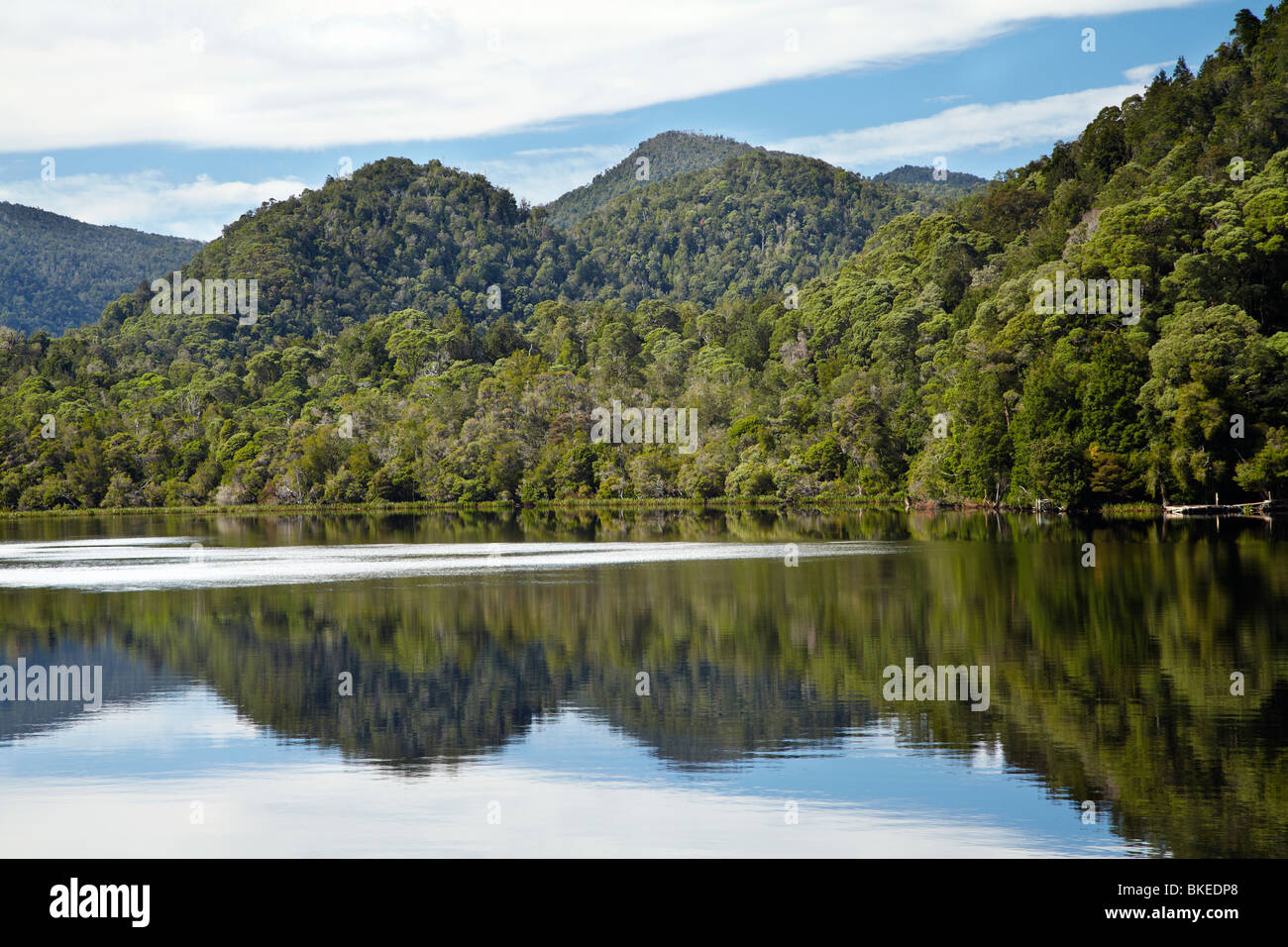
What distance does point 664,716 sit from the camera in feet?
58.4

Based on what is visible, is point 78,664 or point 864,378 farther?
point 864,378

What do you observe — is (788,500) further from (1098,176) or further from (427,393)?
(427,393)

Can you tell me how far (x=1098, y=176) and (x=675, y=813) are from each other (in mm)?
91106

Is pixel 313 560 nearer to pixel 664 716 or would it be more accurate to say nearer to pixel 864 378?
pixel 664 716

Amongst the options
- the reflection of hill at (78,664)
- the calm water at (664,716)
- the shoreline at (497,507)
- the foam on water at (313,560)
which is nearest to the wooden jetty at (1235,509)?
the shoreline at (497,507)

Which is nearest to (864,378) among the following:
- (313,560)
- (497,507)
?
(497,507)

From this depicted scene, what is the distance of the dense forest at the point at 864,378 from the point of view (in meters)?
61.0

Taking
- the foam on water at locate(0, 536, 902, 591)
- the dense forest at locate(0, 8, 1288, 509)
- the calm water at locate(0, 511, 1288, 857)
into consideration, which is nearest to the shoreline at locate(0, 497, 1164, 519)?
the dense forest at locate(0, 8, 1288, 509)

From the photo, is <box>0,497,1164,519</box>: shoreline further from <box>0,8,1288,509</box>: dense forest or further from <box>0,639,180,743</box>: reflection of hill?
<box>0,639,180,743</box>: reflection of hill

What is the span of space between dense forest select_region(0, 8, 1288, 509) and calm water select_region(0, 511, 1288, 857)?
25.2 meters

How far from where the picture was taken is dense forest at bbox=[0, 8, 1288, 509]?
61000mm

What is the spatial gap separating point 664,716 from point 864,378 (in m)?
77.4

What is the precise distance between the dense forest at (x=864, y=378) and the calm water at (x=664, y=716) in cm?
2522
